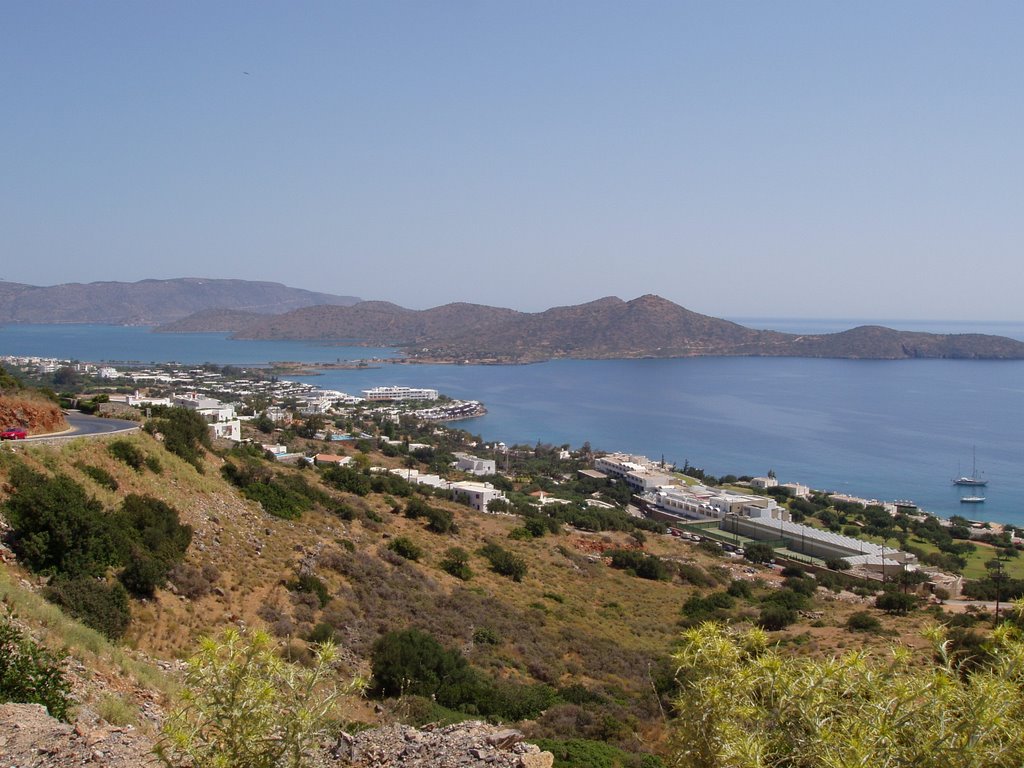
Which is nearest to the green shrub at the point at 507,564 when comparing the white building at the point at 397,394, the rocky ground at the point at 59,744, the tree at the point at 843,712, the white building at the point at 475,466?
the rocky ground at the point at 59,744

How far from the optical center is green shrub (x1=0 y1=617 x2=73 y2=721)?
448 cm

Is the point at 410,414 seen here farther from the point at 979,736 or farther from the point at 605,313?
the point at 605,313

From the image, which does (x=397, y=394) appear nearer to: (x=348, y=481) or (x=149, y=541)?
(x=348, y=481)

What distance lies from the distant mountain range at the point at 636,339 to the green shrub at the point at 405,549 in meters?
120

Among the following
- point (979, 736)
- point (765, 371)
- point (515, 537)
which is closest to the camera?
point (979, 736)

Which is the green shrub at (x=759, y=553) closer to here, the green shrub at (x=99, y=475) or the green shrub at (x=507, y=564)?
the green shrub at (x=507, y=564)

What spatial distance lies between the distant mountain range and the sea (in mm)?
5799

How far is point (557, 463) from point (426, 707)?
38.9 m

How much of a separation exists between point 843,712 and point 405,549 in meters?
11.9

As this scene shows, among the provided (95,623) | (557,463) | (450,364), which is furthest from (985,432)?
(450,364)

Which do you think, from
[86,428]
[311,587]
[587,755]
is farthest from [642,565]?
[86,428]

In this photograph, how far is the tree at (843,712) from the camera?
2695 mm

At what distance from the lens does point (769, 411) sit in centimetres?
7325

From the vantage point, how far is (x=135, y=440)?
39.6 feet
